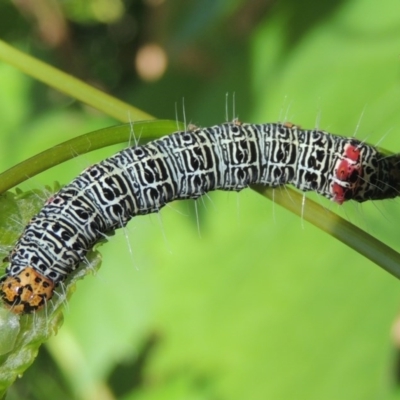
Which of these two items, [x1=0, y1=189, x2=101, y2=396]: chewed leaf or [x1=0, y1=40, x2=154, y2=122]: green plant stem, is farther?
[x1=0, y1=40, x2=154, y2=122]: green plant stem

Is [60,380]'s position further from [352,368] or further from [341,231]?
[341,231]

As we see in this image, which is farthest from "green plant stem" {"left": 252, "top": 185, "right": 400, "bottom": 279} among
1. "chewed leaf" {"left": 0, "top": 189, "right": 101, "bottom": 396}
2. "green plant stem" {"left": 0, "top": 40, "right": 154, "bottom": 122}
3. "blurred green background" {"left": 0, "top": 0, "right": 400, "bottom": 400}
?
"blurred green background" {"left": 0, "top": 0, "right": 400, "bottom": 400}

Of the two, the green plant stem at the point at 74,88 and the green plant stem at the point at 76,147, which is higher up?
the green plant stem at the point at 74,88

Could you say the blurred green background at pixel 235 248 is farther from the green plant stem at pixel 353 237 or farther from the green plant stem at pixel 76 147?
the green plant stem at pixel 76 147

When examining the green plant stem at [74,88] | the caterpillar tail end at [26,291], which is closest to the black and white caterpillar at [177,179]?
the caterpillar tail end at [26,291]

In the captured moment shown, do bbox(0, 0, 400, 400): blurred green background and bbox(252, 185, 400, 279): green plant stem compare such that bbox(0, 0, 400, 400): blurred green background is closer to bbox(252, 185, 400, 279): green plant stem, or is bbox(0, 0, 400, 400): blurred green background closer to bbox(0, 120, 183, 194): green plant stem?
bbox(252, 185, 400, 279): green plant stem

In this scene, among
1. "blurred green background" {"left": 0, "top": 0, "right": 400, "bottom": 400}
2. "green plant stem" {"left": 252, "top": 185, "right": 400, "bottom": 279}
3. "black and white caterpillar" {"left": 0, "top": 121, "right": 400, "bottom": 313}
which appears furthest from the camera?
"blurred green background" {"left": 0, "top": 0, "right": 400, "bottom": 400}

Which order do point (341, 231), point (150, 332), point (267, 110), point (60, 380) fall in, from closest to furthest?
point (341, 231) < point (267, 110) < point (150, 332) < point (60, 380)

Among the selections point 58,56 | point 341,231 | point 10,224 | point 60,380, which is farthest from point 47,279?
point 58,56
